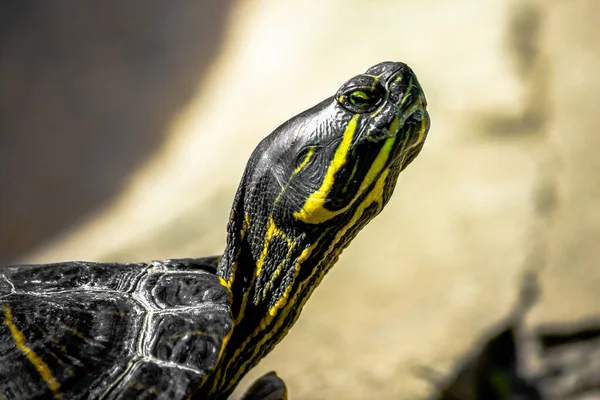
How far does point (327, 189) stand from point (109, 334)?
648mm

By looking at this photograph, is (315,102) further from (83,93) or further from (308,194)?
(308,194)

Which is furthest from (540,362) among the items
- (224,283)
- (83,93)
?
(83,93)

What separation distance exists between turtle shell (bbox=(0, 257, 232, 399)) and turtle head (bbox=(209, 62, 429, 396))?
15 cm

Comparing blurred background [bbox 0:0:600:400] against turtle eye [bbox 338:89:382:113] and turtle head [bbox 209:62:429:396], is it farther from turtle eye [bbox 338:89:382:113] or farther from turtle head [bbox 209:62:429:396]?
turtle eye [bbox 338:89:382:113]

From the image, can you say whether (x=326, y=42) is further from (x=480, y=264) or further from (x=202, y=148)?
(x=480, y=264)

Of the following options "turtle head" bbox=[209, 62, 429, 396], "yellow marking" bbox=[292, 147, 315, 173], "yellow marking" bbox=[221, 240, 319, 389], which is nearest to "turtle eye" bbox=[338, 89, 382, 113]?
"turtle head" bbox=[209, 62, 429, 396]

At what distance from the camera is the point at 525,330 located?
154 inches

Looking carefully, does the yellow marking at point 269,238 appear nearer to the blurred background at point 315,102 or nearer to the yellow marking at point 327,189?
the yellow marking at point 327,189

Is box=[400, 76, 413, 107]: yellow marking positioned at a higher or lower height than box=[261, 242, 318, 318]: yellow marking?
higher

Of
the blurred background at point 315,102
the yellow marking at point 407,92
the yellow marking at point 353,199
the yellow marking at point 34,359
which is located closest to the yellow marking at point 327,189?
the yellow marking at point 353,199

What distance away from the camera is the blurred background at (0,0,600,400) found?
3.98 meters

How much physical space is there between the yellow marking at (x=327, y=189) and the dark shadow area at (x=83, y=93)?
5704 millimetres

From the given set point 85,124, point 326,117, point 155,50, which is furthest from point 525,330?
point 155,50

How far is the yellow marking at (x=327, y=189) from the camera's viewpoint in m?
1.60
